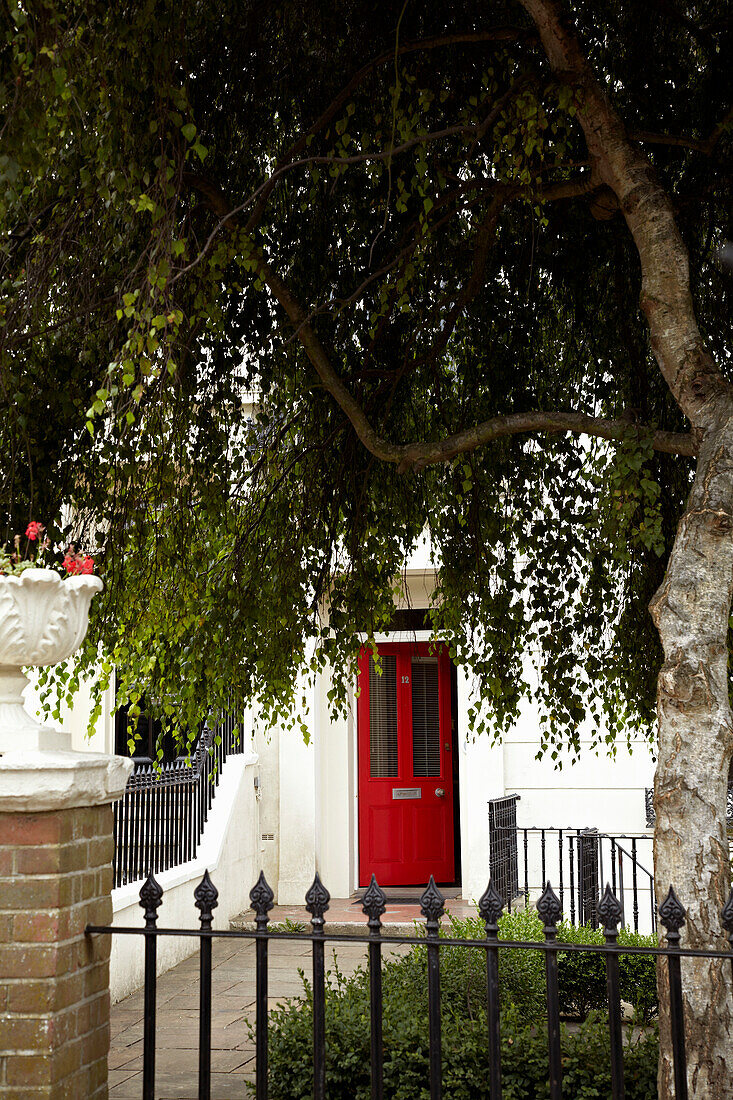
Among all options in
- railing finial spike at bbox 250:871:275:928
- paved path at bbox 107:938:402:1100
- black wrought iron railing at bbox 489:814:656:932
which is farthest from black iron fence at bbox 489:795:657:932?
railing finial spike at bbox 250:871:275:928

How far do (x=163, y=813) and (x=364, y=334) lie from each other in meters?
4.34

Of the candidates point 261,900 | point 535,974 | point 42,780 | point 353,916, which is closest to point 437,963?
point 261,900

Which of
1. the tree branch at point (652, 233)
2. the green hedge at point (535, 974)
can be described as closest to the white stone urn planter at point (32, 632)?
the tree branch at point (652, 233)

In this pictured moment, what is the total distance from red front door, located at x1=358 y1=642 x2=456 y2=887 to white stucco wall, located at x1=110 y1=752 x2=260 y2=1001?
1.48 meters

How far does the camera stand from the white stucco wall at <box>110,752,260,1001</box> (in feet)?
22.4

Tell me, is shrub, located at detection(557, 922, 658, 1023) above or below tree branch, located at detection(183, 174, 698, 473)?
below

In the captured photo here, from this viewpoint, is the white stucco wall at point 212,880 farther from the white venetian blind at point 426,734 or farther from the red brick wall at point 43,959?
the red brick wall at point 43,959

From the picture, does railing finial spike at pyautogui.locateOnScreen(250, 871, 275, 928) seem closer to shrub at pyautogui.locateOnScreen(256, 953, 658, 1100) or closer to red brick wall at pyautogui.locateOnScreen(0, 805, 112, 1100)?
red brick wall at pyautogui.locateOnScreen(0, 805, 112, 1100)

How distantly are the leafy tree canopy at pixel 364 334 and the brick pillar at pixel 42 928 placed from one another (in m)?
1.76

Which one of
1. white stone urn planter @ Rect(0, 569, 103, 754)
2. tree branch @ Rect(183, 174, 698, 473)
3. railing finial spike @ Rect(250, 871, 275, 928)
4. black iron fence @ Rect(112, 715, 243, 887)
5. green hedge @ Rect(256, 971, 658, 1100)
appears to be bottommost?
green hedge @ Rect(256, 971, 658, 1100)

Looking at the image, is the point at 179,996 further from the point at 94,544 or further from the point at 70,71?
the point at 70,71

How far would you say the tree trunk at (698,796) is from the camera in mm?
2799

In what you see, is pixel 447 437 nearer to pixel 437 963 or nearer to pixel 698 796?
pixel 698 796

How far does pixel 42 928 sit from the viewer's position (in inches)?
108
